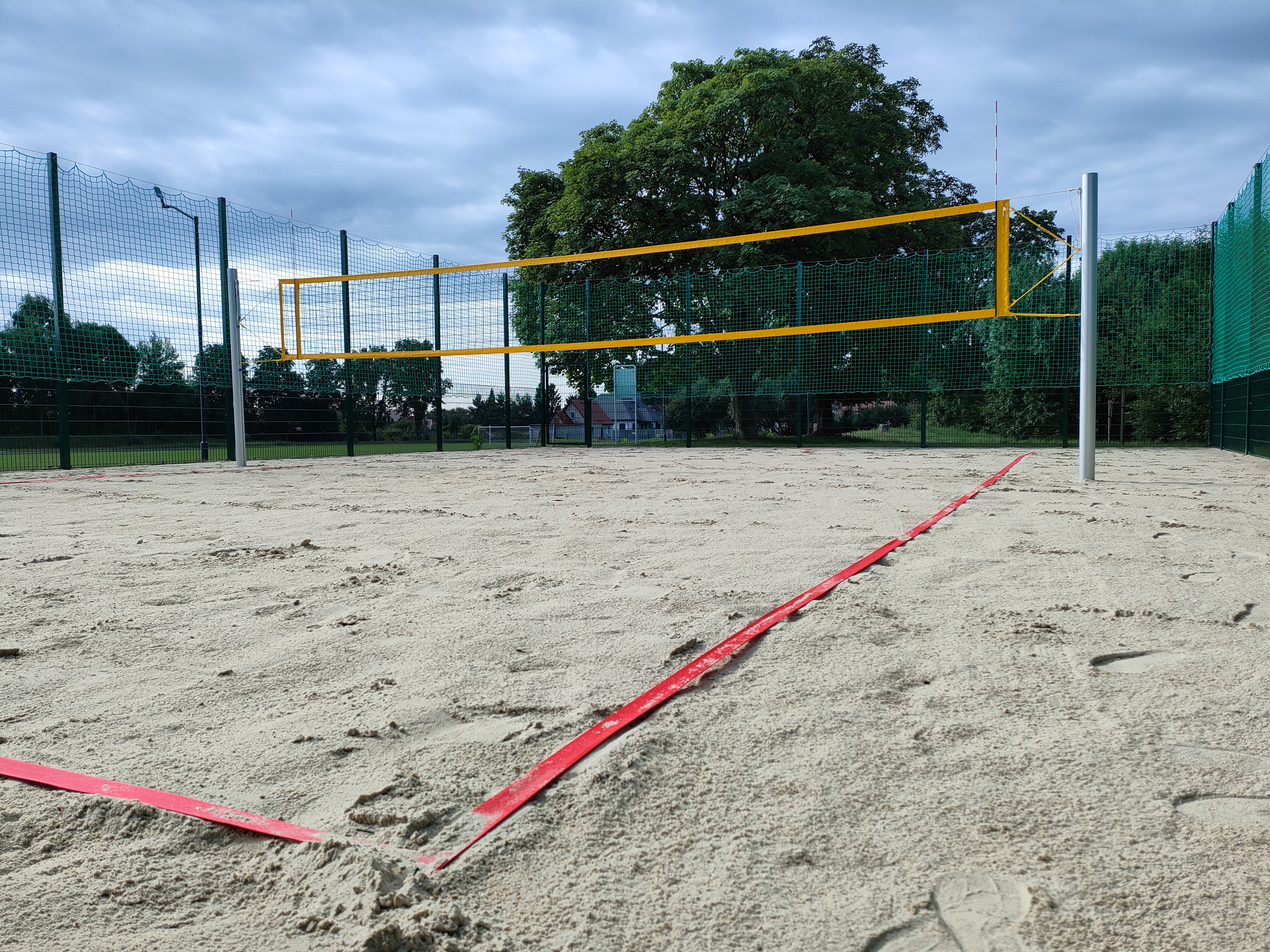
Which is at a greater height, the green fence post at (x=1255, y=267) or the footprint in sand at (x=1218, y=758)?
the green fence post at (x=1255, y=267)

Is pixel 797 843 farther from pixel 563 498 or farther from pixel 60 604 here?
pixel 563 498

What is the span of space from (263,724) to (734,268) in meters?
15.0

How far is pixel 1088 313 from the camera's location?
5.81 m

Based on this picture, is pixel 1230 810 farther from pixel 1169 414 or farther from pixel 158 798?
pixel 1169 414

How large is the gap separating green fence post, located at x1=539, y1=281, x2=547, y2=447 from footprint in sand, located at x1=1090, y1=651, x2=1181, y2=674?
1267 cm

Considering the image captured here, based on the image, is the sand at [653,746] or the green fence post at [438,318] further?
the green fence post at [438,318]

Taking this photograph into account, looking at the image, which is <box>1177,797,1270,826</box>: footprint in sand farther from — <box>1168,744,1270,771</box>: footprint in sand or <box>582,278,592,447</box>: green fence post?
<box>582,278,592,447</box>: green fence post

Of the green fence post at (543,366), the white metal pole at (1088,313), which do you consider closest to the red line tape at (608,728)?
the white metal pole at (1088,313)

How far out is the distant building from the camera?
15.8 metres

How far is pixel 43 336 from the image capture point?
8.13 m

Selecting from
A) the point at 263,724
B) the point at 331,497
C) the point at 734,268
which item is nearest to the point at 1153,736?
the point at 263,724

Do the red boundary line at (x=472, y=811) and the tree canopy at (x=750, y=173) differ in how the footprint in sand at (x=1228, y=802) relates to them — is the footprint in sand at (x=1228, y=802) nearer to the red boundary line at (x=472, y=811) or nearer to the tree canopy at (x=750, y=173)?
the red boundary line at (x=472, y=811)

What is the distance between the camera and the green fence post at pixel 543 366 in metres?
14.0

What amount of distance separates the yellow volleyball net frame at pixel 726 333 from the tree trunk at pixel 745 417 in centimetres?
261
